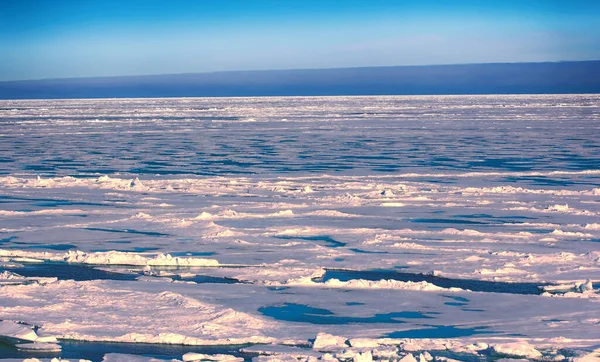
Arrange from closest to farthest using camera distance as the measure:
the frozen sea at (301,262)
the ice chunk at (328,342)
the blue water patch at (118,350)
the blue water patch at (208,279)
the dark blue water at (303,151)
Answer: the blue water patch at (118,350), the ice chunk at (328,342), the frozen sea at (301,262), the blue water patch at (208,279), the dark blue water at (303,151)

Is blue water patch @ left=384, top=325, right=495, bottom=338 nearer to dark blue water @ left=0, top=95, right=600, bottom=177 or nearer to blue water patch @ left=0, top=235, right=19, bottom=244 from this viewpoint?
blue water patch @ left=0, top=235, right=19, bottom=244

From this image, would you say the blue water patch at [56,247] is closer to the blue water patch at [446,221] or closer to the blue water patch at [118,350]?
the blue water patch at [118,350]

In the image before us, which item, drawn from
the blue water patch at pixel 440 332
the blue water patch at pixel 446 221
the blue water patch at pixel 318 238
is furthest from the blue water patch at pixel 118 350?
the blue water patch at pixel 446 221

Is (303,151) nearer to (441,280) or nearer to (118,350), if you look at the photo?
(441,280)

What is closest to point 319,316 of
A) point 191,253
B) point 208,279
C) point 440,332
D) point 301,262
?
point 440,332

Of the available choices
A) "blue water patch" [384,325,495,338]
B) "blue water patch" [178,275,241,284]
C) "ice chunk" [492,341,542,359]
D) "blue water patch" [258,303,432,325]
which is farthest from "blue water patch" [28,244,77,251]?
"ice chunk" [492,341,542,359]

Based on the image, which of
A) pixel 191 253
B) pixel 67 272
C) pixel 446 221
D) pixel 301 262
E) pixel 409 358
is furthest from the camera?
pixel 446 221

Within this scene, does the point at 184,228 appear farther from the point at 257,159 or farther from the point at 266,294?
the point at 257,159
